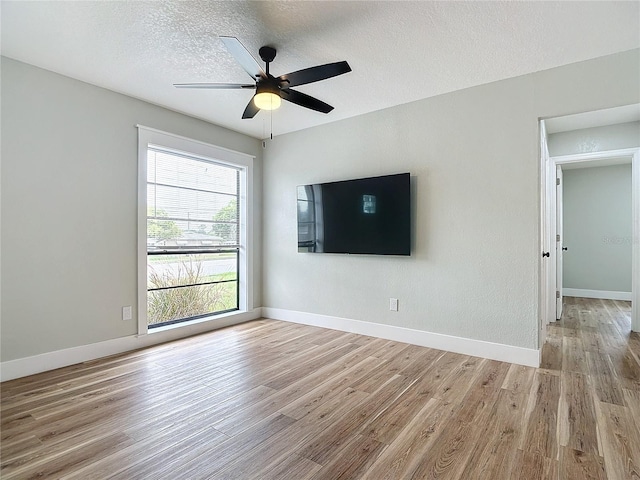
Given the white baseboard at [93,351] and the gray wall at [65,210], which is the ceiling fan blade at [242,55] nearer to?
the gray wall at [65,210]

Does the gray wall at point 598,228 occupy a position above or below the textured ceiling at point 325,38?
below

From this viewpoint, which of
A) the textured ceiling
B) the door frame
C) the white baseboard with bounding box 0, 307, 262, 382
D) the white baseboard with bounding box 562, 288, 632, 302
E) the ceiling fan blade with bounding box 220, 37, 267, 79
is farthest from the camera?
the white baseboard with bounding box 562, 288, 632, 302

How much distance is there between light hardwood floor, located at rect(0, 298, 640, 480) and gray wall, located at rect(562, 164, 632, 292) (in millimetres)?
3572

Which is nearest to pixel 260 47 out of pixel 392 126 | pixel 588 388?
pixel 392 126

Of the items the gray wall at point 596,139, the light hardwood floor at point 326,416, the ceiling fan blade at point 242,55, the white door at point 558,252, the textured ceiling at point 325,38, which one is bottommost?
the light hardwood floor at point 326,416

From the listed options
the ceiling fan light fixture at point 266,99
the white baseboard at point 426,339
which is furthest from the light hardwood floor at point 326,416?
the ceiling fan light fixture at point 266,99

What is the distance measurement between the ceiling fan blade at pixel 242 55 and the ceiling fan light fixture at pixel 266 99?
0.14 metres

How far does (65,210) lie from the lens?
307cm

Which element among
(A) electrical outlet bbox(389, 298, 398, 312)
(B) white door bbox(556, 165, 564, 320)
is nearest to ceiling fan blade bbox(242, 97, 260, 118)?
(A) electrical outlet bbox(389, 298, 398, 312)

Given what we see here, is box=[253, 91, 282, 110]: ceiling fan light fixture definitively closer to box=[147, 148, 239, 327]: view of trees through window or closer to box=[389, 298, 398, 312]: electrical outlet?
box=[147, 148, 239, 327]: view of trees through window

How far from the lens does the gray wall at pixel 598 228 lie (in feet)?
20.0

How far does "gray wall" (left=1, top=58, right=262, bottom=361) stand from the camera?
277cm

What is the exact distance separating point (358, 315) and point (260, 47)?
3.05 metres

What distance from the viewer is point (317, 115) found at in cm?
406
